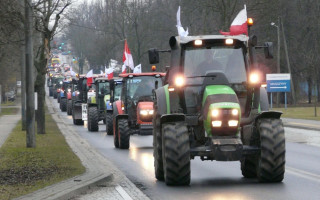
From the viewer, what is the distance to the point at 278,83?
57469 millimetres

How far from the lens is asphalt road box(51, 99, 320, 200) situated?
12.1 meters

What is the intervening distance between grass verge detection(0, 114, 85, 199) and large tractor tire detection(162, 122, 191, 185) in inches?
83.2

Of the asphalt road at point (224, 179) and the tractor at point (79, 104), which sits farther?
the tractor at point (79, 104)

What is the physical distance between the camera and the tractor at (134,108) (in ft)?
78.6

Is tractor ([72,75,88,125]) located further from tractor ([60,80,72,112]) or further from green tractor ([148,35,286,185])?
green tractor ([148,35,286,185])

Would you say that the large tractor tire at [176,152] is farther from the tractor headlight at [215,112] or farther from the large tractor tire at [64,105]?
the large tractor tire at [64,105]

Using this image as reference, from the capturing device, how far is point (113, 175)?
613 inches

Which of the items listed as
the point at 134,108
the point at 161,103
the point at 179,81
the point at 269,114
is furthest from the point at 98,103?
the point at 269,114

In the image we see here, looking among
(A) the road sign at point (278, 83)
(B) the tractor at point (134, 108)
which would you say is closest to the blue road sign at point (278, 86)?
(A) the road sign at point (278, 83)

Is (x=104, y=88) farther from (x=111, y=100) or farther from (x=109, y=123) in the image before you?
(x=111, y=100)

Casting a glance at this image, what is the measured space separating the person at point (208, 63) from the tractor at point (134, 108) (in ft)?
32.0

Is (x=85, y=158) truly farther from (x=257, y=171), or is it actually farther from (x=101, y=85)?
(x=101, y=85)

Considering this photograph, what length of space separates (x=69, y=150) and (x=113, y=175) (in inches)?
263

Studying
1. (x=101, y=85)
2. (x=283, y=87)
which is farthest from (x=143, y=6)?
(x=101, y=85)
